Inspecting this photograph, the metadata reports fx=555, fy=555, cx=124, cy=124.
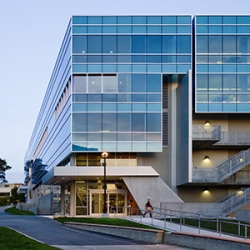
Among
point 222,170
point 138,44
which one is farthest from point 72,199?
point 138,44

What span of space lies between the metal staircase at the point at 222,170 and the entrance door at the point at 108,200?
24.4 ft

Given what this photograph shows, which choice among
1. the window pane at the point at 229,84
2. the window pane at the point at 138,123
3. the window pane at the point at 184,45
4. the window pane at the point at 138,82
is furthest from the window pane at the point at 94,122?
the window pane at the point at 229,84

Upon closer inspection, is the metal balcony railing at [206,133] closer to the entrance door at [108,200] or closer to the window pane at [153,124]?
the window pane at [153,124]

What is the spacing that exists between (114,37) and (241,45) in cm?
1095

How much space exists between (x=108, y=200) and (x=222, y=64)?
1553 centimetres

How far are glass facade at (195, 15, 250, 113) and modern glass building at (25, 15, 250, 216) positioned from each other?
0.08m

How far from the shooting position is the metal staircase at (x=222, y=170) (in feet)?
151

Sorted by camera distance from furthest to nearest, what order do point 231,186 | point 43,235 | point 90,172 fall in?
point 231,186 → point 90,172 → point 43,235

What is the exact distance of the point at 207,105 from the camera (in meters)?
47.0

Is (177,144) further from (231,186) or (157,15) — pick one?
(157,15)

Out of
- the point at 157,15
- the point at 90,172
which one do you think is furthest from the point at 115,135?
the point at 157,15

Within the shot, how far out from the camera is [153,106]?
4725 centimetres

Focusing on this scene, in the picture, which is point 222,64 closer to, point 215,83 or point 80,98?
point 215,83

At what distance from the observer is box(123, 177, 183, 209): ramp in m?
45.0
